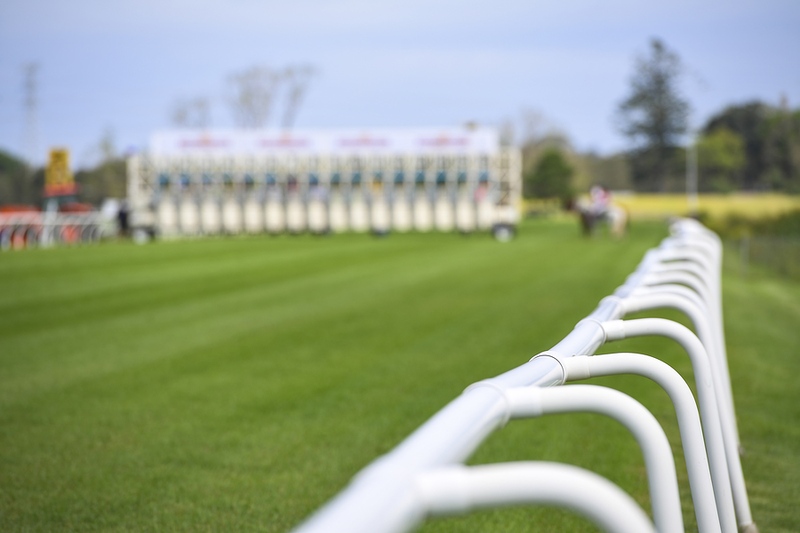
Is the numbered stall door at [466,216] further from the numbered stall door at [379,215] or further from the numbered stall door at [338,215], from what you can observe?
the numbered stall door at [338,215]

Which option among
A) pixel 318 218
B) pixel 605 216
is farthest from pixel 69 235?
pixel 605 216

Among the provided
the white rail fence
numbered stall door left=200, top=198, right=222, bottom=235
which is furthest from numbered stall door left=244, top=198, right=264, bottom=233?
the white rail fence

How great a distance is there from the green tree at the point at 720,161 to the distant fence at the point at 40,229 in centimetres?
7015

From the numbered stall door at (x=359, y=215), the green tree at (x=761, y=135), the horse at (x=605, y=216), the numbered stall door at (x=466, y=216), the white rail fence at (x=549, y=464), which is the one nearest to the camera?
the white rail fence at (x=549, y=464)

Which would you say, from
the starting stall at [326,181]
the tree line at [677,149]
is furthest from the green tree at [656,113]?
the starting stall at [326,181]

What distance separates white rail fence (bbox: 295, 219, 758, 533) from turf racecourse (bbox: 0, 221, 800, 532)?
205 centimetres

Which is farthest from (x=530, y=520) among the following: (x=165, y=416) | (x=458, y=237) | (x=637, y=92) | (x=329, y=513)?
(x=637, y=92)

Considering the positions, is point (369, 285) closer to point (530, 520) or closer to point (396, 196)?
point (530, 520)

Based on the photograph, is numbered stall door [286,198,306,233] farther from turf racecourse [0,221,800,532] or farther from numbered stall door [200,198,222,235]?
turf racecourse [0,221,800,532]

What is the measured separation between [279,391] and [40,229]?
91.9 feet

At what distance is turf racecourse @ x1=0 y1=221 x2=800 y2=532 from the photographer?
5133 mm

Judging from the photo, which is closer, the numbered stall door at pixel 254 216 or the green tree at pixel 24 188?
the numbered stall door at pixel 254 216

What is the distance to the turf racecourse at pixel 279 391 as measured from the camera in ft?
16.8

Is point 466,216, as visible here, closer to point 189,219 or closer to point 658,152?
point 189,219
